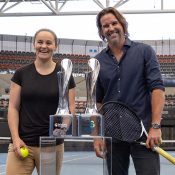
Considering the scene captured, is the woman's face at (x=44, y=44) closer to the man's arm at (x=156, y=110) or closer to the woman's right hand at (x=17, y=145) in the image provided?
the woman's right hand at (x=17, y=145)

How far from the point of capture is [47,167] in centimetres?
270

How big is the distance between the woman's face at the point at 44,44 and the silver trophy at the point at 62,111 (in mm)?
168

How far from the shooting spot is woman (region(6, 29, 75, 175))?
3.02 metres

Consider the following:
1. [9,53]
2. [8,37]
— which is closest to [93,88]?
[9,53]

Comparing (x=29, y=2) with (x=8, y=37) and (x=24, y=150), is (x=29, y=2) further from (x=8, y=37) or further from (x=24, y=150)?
(x=24, y=150)

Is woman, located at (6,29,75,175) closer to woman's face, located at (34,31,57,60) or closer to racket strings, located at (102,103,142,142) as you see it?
woman's face, located at (34,31,57,60)

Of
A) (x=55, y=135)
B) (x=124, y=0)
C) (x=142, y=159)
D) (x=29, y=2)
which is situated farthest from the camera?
(x=29, y=2)

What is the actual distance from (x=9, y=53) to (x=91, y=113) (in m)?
24.7

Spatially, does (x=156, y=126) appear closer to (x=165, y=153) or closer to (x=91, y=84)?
(x=165, y=153)

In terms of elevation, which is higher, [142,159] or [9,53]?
[9,53]

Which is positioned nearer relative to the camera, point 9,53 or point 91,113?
point 91,113

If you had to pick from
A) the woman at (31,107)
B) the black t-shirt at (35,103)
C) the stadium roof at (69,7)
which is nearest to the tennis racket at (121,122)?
the woman at (31,107)

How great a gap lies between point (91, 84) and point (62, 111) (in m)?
0.24

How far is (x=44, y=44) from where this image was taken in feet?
9.60
